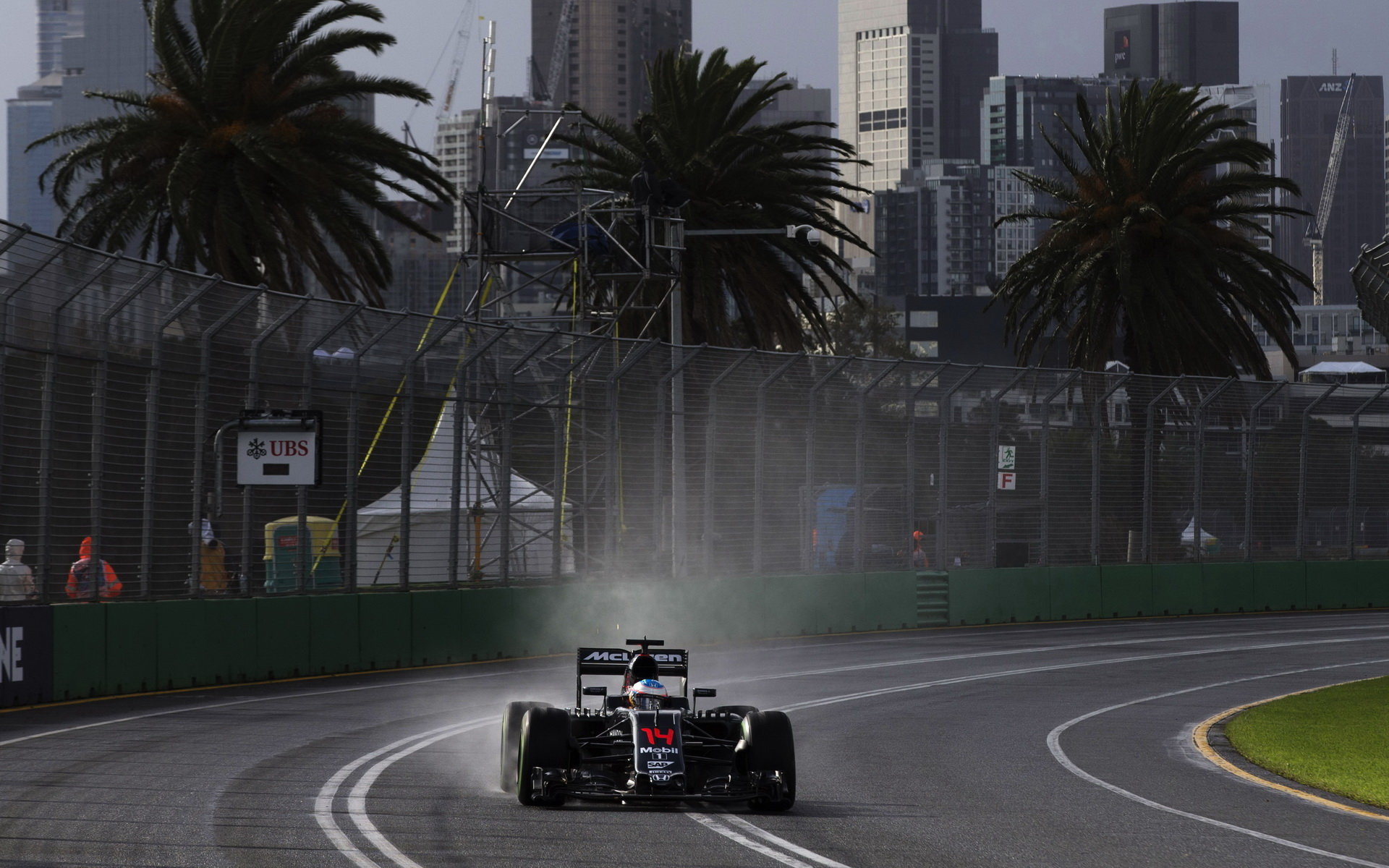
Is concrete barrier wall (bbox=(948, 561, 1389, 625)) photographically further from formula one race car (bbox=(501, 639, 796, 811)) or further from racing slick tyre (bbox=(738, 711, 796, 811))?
racing slick tyre (bbox=(738, 711, 796, 811))

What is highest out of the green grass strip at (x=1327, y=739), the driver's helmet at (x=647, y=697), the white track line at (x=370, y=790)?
the driver's helmet at (x=647, y=697)

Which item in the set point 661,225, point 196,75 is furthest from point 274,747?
point 661,225

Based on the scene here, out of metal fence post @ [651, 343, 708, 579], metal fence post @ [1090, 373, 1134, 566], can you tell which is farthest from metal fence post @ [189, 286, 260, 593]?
metal fence post @ [1090, 373, 1134, 566]

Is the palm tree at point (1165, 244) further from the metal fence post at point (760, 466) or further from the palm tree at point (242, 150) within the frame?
the palm tree at point (242, 150)

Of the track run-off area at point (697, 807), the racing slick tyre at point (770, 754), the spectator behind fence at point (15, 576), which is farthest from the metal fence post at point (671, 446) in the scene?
the racing slick tyre at point (770, 754)

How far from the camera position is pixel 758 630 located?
1142 inches

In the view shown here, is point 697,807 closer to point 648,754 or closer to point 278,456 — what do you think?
point 648,754

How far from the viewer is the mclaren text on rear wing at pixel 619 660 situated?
1283 cm

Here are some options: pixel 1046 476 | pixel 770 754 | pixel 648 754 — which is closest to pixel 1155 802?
pixel 770 754

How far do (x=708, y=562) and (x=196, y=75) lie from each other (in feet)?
35.0

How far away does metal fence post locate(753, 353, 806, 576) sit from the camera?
96.6 feet

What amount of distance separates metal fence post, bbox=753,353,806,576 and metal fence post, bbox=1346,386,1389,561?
49.4 feet

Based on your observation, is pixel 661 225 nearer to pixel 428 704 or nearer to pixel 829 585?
pixel 829 585

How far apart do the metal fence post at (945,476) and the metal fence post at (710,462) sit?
504 centimetres
